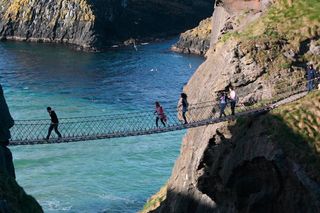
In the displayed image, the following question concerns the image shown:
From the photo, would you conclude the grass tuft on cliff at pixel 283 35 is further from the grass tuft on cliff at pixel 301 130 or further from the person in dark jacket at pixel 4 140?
the person in dark jacket at pixel 4 140

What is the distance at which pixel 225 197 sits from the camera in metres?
36.2

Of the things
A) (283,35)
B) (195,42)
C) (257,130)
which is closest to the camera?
(257,130)

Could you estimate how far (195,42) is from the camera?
10731cm

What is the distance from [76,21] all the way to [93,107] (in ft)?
135

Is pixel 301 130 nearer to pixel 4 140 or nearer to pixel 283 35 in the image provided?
pixel 283 35

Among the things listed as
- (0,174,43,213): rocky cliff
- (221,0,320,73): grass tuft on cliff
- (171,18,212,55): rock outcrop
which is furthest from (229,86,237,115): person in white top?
(171,18,212,55): rock outcrop

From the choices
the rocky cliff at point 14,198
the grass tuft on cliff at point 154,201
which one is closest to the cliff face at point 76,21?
the grass tuft on cliff at point 154,201

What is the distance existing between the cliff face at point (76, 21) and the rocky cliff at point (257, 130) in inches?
2668

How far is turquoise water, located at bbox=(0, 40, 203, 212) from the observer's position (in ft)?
→ 171

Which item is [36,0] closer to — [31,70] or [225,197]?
[31,70]

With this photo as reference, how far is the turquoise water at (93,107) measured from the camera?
52000mm

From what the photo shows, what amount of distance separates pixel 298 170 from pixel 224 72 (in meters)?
9.01

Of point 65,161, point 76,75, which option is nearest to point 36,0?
point 76,75

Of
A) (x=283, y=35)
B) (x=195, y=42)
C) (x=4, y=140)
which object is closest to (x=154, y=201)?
(x=4, y=140)
